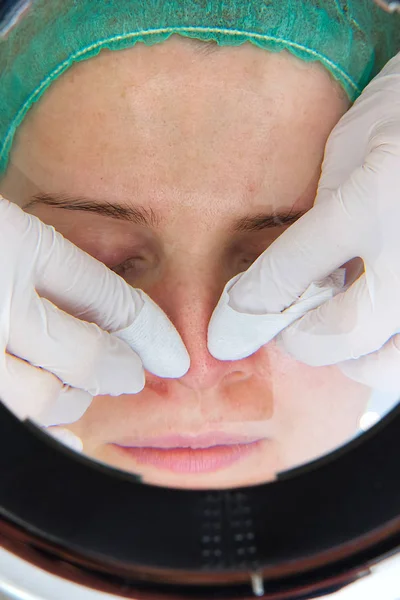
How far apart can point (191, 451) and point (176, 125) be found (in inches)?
18.6

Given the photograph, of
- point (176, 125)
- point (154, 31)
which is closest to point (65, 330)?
point (176, 125)

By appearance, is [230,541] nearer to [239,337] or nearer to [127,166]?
[239,337]

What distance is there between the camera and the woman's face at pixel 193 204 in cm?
64

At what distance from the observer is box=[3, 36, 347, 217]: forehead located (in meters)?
0.64

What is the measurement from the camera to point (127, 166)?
2.14 ft

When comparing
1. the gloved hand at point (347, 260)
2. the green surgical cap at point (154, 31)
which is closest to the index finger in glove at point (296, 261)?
the gloved hand at point (347, 260)

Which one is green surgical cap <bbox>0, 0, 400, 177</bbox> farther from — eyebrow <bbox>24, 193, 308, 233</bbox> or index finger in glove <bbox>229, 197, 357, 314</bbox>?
index finger in glove <bbox>229, 197, 357, 314</bbox>

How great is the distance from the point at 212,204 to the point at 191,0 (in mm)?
303

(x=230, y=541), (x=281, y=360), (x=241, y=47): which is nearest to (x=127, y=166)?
(x=241, y=47)

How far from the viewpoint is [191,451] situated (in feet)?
2.17

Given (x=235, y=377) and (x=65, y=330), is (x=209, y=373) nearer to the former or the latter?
(x=235, y=377)

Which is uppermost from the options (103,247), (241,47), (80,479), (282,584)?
(241,47)

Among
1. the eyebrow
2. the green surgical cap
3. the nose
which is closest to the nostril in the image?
the nose

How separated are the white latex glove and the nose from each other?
0.05ft
